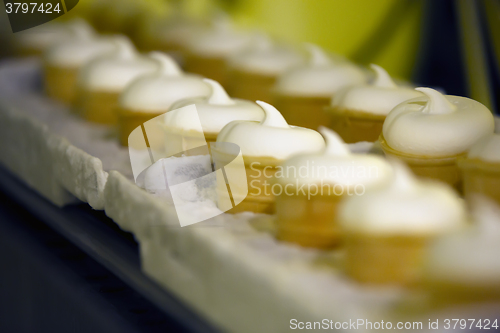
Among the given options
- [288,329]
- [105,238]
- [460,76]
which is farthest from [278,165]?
[460,76]

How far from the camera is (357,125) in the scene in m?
0.89

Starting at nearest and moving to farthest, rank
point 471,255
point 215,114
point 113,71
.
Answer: point 471,255 → point 215,114 → point 113,71

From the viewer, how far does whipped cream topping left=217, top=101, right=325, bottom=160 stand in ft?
2.30

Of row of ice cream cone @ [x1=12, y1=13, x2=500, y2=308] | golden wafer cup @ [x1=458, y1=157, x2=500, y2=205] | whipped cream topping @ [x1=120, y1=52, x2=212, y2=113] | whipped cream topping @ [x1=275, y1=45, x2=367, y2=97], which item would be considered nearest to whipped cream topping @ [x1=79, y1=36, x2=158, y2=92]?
row of ice cream cone @ [x1=12, y1=13, x2=500, y2=308]

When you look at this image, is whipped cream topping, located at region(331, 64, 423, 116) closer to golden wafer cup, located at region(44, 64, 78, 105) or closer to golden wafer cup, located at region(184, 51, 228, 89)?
golden wafer cup, located at region(184, 51, 228, 89)

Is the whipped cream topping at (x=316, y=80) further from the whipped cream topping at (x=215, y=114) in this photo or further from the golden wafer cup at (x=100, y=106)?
the golden wafer cup at (x=100, y=106)

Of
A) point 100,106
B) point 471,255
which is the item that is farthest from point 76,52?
point 471,255

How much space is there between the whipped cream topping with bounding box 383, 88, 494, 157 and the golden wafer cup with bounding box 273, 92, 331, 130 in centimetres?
30

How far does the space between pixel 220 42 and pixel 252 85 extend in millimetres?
312

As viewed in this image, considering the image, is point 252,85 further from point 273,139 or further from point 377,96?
point 273,139

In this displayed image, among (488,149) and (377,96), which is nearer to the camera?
(488,149)

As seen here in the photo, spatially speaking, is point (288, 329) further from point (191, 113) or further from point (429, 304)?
point (191, 113)

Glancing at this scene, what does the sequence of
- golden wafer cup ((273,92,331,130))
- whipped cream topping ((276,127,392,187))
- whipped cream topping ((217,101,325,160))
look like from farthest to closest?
golden wafer cup ((273,92,331,130))
whipped cream topping ((217,101,325,160))
whipped cream topping ((276,127,392,187))

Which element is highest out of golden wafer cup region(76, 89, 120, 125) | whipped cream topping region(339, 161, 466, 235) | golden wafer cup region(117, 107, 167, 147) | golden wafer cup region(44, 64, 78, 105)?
whipped cream topping region(339, 161, 466, 235)
